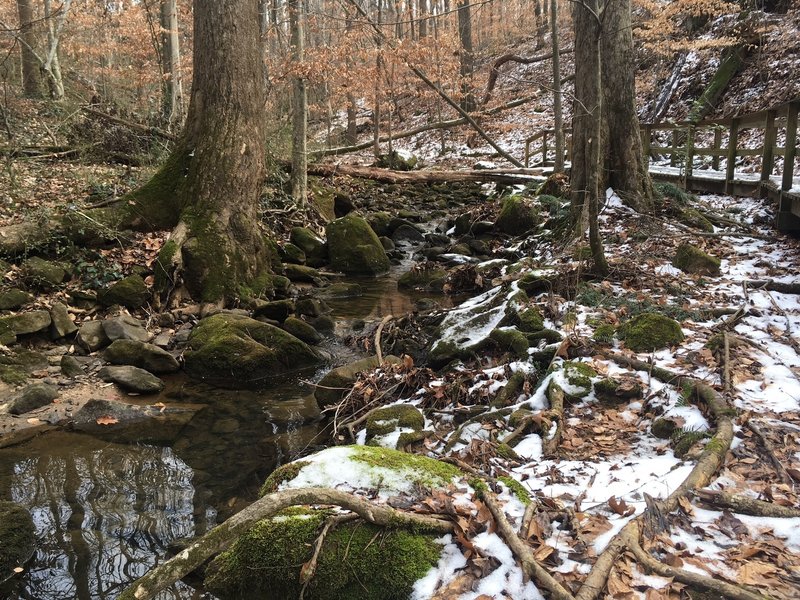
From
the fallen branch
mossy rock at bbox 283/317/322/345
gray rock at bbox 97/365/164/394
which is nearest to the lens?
the fallen branch

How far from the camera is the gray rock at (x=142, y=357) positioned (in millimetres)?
6926

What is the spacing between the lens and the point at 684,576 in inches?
87.9

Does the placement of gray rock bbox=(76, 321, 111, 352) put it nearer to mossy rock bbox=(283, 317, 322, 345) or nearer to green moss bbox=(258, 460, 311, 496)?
mossy rock bbox=(283, 317, 322, 345)

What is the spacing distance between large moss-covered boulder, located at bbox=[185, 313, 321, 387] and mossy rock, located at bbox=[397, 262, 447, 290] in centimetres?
370

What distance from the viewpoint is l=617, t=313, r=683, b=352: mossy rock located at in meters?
4.90

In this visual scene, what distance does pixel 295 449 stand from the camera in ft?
17.2

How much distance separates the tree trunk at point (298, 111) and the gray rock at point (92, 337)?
6.86 m

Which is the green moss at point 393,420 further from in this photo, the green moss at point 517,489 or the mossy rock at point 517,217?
the mossy rock at point 517,217

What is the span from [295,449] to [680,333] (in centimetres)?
376

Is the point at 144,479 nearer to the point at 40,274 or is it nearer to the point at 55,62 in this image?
the point at 40,274

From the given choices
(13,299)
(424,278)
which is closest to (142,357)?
(13,299)

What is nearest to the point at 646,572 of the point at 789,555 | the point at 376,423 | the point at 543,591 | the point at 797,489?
the point at 543,591

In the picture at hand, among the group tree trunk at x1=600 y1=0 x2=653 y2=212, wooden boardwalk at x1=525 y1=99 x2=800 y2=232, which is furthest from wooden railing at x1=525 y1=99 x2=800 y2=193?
tree trunk at x1=600 y1=0 x2=653 y2=212

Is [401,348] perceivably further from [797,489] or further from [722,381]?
[797,489]
